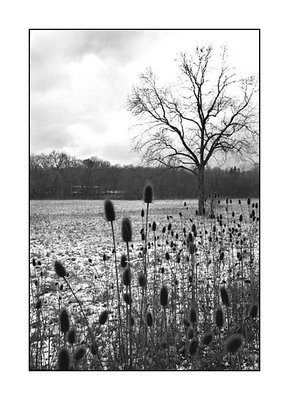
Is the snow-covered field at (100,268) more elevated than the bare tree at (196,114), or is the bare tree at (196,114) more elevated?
the bare tree at (196,114)

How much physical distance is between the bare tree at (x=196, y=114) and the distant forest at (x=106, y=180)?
115 millimetres

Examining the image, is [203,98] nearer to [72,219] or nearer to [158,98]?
[158,98]

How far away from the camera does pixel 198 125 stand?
2812 mm

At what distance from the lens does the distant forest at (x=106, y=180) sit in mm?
2633

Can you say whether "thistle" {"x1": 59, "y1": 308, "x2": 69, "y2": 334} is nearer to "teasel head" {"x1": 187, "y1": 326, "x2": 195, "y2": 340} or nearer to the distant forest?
"teasel head" {"x1": 187, "y1": 326, "x2": 195, "y2": 340}

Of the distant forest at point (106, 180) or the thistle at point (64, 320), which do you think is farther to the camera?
the distant forest at point (106, 180)

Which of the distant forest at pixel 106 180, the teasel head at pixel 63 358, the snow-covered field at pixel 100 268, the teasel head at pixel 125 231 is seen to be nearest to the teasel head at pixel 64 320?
the teasel head at pixel 63 358

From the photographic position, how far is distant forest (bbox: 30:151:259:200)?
8.64 ft

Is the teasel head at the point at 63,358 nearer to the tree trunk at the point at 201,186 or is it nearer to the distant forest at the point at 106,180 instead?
the distant forest at the point at 106,180

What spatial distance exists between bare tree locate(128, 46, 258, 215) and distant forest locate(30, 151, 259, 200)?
0.38 ft

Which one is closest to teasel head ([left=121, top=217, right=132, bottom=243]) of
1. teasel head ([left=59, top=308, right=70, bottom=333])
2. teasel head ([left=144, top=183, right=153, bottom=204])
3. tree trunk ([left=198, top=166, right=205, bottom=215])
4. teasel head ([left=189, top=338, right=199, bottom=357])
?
teasel head ([left=144, top=183, right=153, bottom=204])

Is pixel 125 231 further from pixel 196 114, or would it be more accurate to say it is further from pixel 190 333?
pixel 196 114
